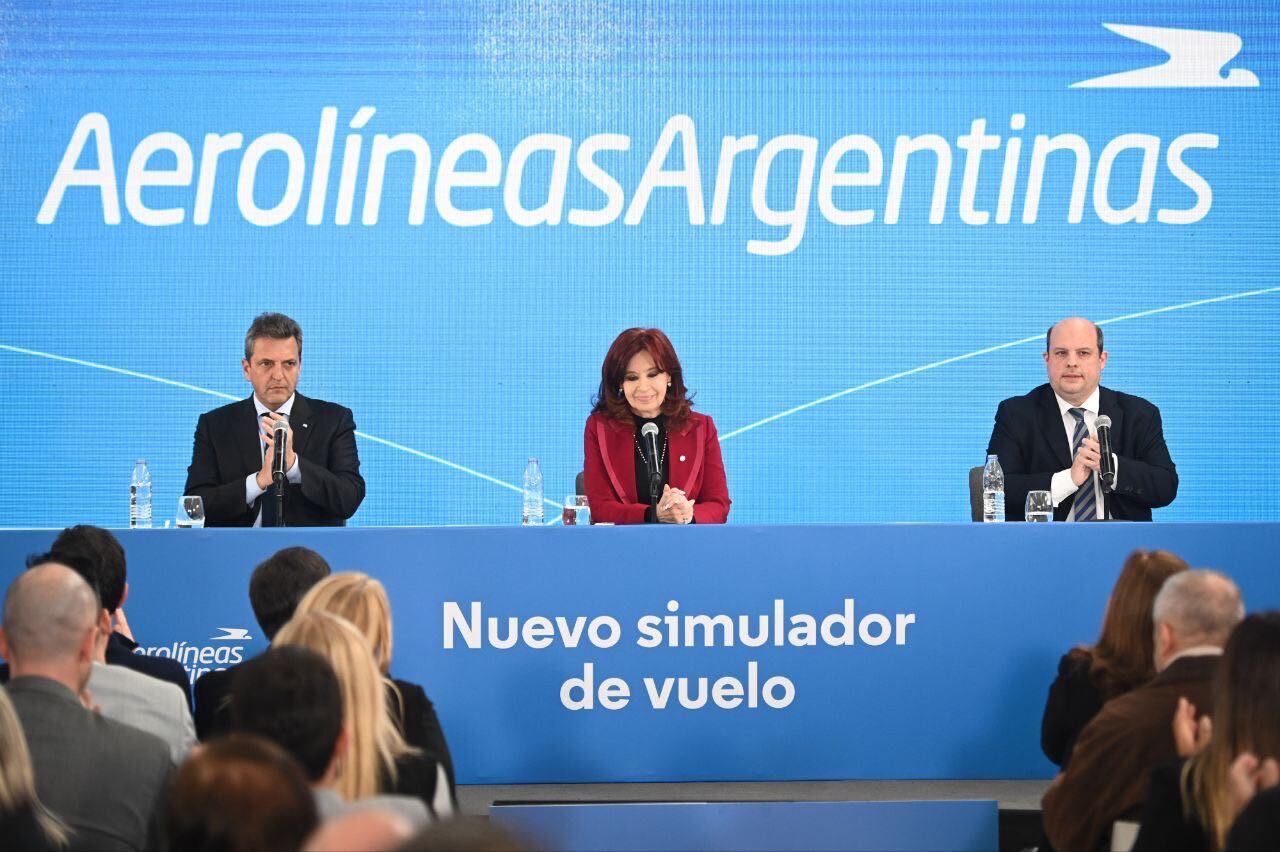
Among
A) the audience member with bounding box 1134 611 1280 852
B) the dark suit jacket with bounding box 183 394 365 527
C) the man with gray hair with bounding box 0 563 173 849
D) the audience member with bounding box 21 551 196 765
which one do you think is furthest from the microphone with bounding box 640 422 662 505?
the audience member with bounding box 1134 611 1280 852

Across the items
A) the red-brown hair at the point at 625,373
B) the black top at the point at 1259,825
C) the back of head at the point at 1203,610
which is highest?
the red-brown hair at the point at 625,373

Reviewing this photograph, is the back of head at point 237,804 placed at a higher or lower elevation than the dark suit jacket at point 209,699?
higher

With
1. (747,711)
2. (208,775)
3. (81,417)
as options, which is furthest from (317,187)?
(208,775)

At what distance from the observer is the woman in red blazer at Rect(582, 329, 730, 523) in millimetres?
5258

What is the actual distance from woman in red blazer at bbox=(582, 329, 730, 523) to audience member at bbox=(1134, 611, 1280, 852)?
277 cm

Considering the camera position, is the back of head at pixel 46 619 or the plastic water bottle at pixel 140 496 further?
the plastic water bottle at pixel 140 496

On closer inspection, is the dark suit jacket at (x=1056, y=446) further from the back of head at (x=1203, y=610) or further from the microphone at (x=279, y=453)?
the microphone at (x=279, y=453)

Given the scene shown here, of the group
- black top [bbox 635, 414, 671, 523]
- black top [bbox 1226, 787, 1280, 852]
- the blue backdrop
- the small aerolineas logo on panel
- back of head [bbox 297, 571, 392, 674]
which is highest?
the small aerolineas logo on panel

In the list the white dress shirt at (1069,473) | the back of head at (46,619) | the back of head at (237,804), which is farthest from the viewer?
the white dress shirt at (1069,473)

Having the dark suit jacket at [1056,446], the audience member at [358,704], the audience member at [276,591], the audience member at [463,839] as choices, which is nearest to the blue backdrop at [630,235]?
the dark suit jacket at [1056,446]

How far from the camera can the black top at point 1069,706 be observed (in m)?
3.54

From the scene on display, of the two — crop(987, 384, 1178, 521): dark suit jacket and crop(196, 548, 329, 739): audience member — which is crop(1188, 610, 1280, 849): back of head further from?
crop(987, 384, 1178, 521): dark suit jacket

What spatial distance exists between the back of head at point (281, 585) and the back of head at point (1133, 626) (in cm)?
187

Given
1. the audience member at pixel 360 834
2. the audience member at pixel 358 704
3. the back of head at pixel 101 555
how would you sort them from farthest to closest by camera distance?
1. the back of head at pixel 101 555
2. the audience member at pixel 358 704
3. the audience member at pixel 360 834
